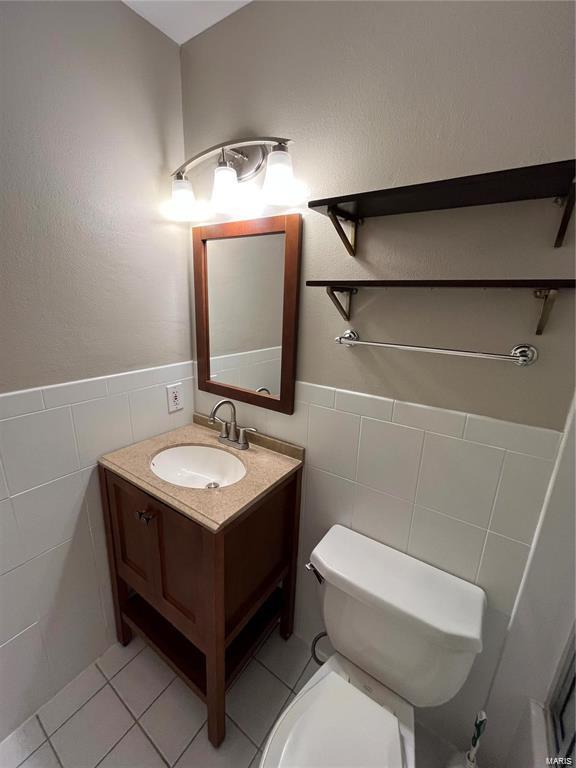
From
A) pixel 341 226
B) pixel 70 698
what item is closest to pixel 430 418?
pixel 341 226

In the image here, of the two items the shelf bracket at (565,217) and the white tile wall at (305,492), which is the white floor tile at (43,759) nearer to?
the white tile wall at (305,492)

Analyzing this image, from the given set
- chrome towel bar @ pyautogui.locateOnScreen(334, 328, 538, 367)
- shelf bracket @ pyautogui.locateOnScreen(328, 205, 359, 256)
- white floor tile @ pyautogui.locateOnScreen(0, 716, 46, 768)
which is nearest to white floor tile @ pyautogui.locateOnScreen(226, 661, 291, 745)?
white floor tile @ pyautogui.locateOnScreen(0, 716, 46, 768)

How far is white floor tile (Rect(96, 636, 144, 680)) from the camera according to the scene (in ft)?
4.47

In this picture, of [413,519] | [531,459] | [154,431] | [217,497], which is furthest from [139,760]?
[531,459]

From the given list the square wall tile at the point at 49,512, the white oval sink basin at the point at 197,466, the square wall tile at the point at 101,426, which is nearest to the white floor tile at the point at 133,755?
the square wall tile at the point at 49,512

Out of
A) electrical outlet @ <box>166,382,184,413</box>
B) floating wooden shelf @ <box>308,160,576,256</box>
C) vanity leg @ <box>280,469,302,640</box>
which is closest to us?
floating wooden shelf @ <box>308,160,576,256</box>

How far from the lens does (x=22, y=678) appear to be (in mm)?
1152

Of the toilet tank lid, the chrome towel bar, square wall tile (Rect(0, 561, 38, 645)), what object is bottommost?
square wall tile (Rect(0, 561, 38, 645))

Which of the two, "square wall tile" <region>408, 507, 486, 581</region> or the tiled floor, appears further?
the tiled floor

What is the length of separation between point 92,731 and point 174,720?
0.28 metres

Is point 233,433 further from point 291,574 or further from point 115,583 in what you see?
point 115,583

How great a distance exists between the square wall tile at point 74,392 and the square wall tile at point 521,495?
53.4 inches

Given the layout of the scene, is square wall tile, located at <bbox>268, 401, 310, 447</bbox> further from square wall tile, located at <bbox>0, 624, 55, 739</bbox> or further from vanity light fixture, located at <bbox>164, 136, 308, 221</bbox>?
square wall tile, located at <bbox>0, 624, 55, 739</bbox>

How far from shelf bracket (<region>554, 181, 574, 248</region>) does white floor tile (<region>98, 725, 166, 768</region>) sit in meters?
1.94
